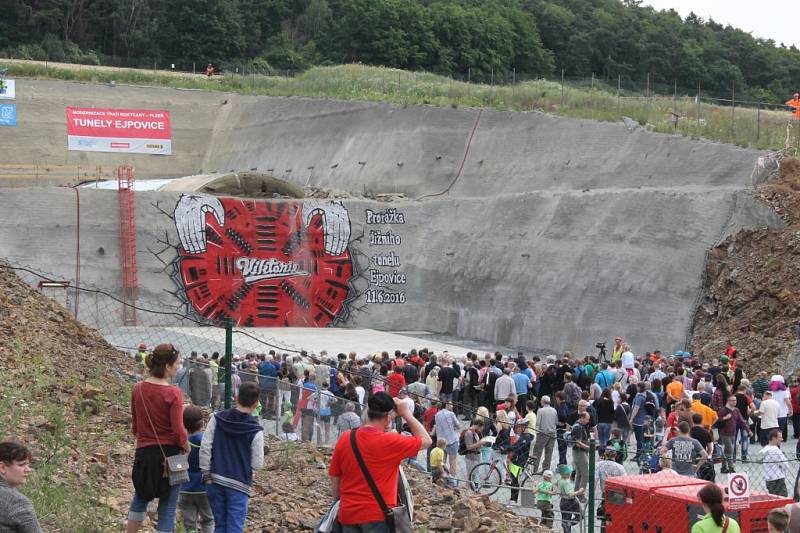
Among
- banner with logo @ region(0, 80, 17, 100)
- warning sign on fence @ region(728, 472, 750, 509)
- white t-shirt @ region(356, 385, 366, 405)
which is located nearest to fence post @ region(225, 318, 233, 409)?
warning sign on fence @ region(728, 472, 750, 509)

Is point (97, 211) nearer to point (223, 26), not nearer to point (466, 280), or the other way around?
point (466, 280)

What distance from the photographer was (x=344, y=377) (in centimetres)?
1952

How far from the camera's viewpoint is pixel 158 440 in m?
8.96

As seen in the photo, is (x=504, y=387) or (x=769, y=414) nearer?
(x=769, y=414)

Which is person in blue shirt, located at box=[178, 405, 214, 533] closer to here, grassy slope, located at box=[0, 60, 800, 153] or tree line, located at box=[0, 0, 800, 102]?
grassy slope, located at box=[0, 60, 800, 153]

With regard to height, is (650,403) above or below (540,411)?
below

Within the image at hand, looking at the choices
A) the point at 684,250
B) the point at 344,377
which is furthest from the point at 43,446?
the point at 684,250

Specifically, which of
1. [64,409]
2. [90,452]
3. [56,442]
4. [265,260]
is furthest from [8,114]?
[56,442]

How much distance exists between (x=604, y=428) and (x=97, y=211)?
24126mm

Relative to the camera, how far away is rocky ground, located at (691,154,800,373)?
1102 inches

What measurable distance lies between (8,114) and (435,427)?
41527 millimetres

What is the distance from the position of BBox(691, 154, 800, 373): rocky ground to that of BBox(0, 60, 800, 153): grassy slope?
4765 mm

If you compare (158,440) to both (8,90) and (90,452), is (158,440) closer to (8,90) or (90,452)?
(90,452)

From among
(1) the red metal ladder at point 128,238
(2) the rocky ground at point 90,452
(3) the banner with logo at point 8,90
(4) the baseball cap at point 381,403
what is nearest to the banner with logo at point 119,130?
(3) the banner with logo at point 8,90
